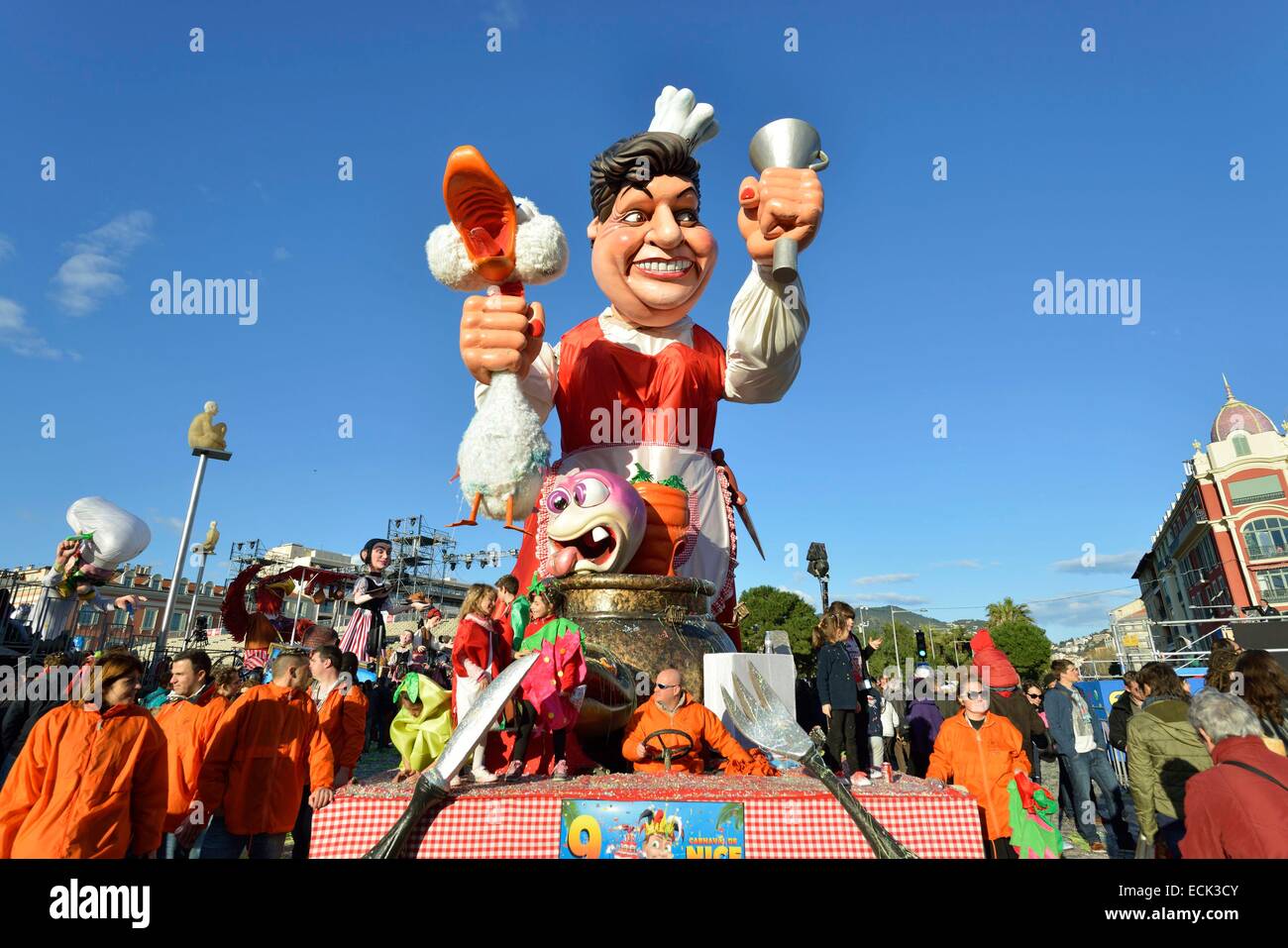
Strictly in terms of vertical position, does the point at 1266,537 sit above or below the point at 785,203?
above

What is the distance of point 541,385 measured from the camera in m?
6.17

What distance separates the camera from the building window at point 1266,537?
105 ft

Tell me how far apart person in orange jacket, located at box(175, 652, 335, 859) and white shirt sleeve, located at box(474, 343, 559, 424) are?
113 inches

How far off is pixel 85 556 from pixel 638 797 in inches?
319

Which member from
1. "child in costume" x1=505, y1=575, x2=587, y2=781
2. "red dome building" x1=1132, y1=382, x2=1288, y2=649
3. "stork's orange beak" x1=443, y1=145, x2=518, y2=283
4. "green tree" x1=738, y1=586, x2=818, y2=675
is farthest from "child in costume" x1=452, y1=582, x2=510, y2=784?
"red dome building" x1=1132, y1=382, x2=1288, y2=649

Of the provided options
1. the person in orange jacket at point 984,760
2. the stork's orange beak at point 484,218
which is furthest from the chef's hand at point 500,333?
the person in orange jacket at point 984,760

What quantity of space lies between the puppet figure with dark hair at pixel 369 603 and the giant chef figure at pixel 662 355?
317cm

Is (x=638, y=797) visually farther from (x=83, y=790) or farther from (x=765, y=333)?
(x=765, y=333)

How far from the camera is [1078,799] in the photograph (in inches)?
229

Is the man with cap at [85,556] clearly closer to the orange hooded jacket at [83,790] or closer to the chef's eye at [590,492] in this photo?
the chef's eye at [590,492]

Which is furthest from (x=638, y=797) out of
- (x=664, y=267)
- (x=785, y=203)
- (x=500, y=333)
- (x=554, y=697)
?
(x=664, y=267)

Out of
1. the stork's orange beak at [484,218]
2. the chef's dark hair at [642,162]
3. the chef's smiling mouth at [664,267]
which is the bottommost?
the stork's orange beak at [484,218]
